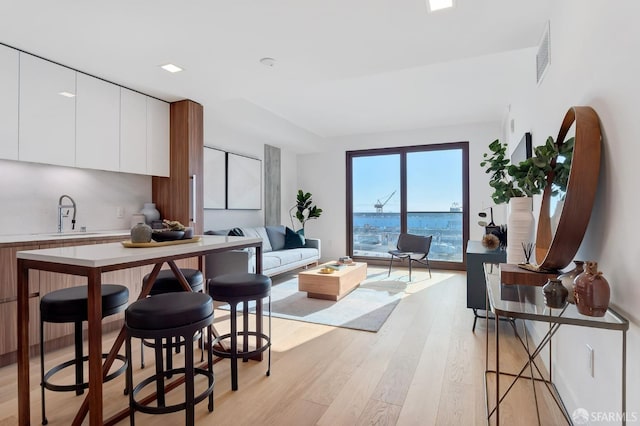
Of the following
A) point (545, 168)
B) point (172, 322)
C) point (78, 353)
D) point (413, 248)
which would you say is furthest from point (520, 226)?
point (413, 248)

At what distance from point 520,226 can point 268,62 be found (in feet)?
7.93

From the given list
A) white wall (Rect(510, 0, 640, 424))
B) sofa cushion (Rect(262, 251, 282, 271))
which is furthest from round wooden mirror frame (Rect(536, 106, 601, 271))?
sofa cushion (Rect(262, 251, 282, 271))

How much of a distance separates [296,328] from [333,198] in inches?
164

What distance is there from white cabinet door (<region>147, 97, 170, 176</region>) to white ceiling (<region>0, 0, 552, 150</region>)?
0.17m

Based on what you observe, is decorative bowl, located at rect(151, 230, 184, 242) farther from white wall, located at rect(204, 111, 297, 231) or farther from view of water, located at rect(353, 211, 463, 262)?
view of water, located at rect(353, 211, 463, 262)

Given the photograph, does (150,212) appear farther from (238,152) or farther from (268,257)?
(238,152)

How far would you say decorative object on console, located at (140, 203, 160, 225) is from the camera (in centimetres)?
379

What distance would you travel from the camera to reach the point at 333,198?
704cm

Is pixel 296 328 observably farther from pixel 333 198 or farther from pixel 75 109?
pixel 333 198

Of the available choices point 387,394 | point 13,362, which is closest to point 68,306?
point 13,362

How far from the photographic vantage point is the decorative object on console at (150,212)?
379 centimetres

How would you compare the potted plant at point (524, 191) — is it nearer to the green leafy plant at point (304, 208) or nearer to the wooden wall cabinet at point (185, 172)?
the wooden wall cabinet at point (185, 172)

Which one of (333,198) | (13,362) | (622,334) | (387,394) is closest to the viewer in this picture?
(622,334)

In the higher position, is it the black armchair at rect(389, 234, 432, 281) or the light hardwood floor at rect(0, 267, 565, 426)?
the black armchair at rect(389, 234, 432, 281)
